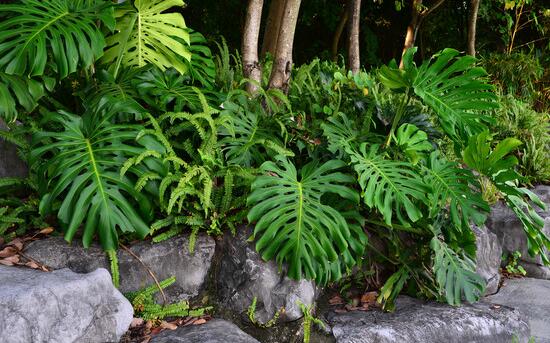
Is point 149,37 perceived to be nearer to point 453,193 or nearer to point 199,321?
point 199,321

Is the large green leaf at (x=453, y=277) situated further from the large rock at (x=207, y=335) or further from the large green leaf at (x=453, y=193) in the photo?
the large rock at (x=207, y=335)

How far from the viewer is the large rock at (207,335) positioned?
9.34ft

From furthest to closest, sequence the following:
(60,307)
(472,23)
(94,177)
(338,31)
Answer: (338,31) → (472,23) → (94,177) → (60,307)

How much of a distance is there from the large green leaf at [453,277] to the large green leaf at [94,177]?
1.71 m

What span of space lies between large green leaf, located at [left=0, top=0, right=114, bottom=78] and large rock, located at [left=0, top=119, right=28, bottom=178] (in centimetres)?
51

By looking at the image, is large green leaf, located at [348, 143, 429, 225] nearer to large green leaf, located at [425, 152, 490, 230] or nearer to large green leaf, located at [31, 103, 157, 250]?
large green leaf, located at [425, 152, 490, 230]

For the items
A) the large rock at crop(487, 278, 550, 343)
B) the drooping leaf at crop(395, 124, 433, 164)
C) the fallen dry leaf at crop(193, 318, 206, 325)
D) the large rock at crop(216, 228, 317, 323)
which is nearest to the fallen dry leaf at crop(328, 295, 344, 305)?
the large rock at crop(216, 228, 317, 323)

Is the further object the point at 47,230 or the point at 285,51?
the point at 285,51

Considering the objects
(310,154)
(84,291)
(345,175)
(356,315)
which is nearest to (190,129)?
(310,154)

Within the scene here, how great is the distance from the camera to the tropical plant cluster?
10.2 feet

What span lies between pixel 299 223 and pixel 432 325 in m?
1.02

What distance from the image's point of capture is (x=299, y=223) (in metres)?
3.08

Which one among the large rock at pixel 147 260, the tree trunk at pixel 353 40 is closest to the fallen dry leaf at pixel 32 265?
the large rock at pixel 147 260

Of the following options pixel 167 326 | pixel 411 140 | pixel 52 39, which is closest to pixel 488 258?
pixel 411 140
